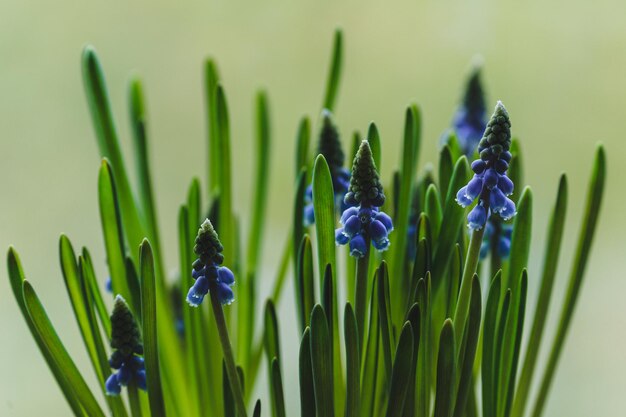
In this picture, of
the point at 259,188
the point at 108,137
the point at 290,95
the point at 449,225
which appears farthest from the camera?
the point at 290,95

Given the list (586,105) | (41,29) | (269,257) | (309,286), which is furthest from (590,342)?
(41,29)

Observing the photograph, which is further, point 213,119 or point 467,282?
point 213,119

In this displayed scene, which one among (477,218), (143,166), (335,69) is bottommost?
(477,218)

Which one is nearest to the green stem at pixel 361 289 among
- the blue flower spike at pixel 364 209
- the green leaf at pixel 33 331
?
the blue flower spike at pixel 364 209

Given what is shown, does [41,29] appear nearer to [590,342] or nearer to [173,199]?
[173,199]

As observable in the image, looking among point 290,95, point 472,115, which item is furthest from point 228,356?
point 290,95

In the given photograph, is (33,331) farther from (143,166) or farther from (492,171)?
(492,171)
